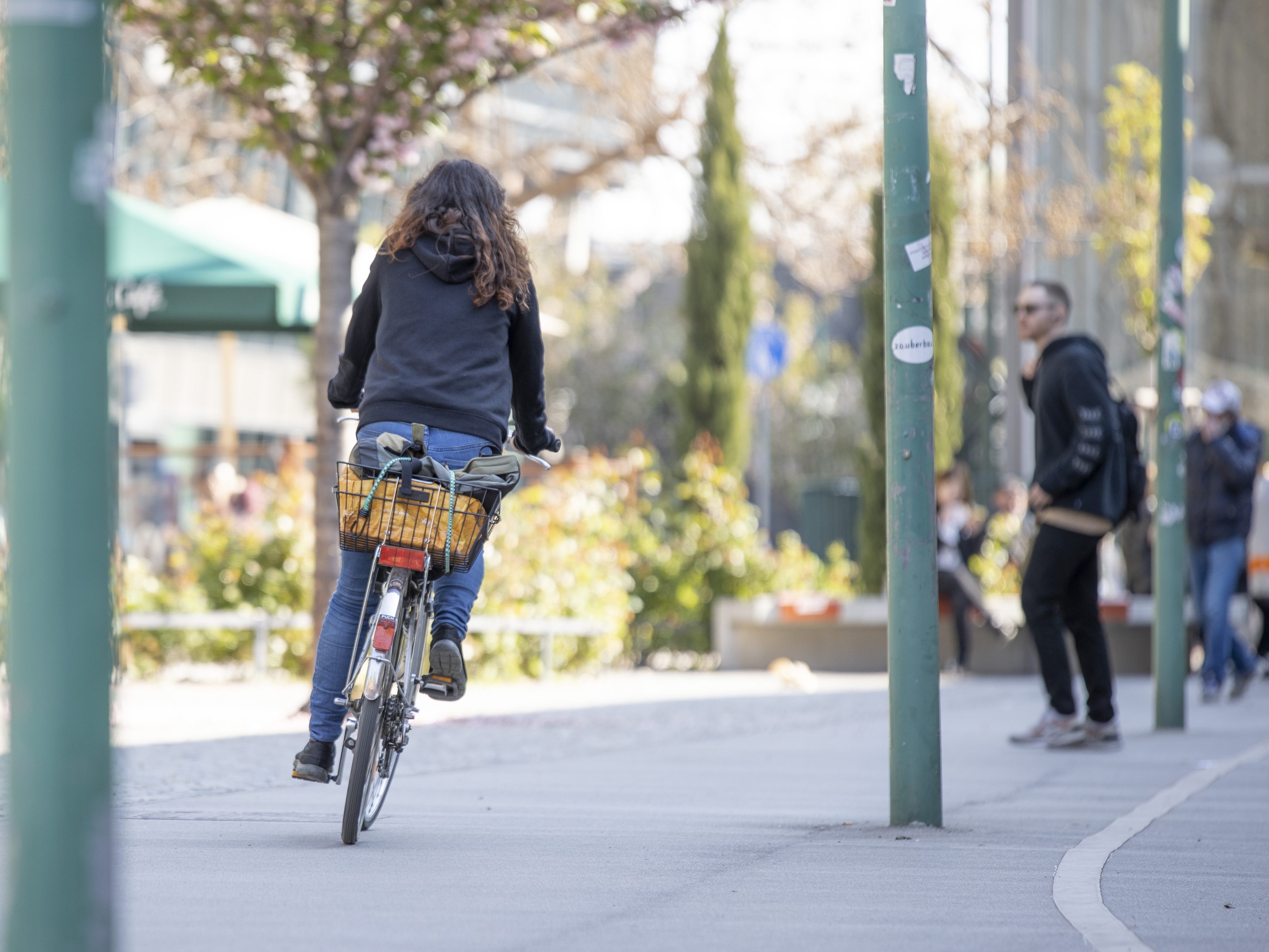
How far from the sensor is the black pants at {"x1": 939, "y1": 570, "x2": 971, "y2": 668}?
14.2 metres

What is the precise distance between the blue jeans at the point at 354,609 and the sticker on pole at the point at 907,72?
5.26ft

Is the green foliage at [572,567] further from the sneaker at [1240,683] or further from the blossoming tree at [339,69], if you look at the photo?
the sneaker at [1240,683]

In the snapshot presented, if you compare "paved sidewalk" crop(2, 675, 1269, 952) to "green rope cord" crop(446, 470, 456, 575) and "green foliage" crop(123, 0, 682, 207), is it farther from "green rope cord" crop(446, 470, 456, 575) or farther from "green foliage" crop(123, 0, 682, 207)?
"green foliage" crop(123, 0, 682, 207)

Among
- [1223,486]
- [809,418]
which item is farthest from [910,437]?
[809,418]

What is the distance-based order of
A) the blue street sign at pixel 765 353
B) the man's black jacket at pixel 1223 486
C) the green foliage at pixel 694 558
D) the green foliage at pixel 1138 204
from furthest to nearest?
the blue street sign at pixel 765 353, the green foliage at pixel 1138 204, the green foliage at pixel 694 558, the man's black jacket at pixel 1223 486

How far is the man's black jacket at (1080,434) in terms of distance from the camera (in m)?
7.89

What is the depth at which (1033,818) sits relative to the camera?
19.0ft

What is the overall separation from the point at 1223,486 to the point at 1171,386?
2.74m

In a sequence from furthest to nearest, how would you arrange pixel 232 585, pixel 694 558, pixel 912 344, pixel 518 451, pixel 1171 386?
pixel 694 558, pixel 232 585, pixel 1171 386, pixel 518 451, pixel 912 344

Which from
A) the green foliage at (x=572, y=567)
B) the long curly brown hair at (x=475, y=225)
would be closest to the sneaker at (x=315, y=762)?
the long curly brown hair at (x=475, y=225)

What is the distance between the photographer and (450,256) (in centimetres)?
505

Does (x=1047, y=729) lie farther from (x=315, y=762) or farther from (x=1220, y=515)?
(x=315, y=762)

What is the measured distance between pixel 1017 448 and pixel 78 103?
882 inches

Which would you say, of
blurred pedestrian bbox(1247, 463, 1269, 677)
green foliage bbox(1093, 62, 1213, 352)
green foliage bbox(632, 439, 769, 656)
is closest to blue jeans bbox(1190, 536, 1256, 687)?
blurred pedestrian bbox(1247, 463, 1269, 677)
